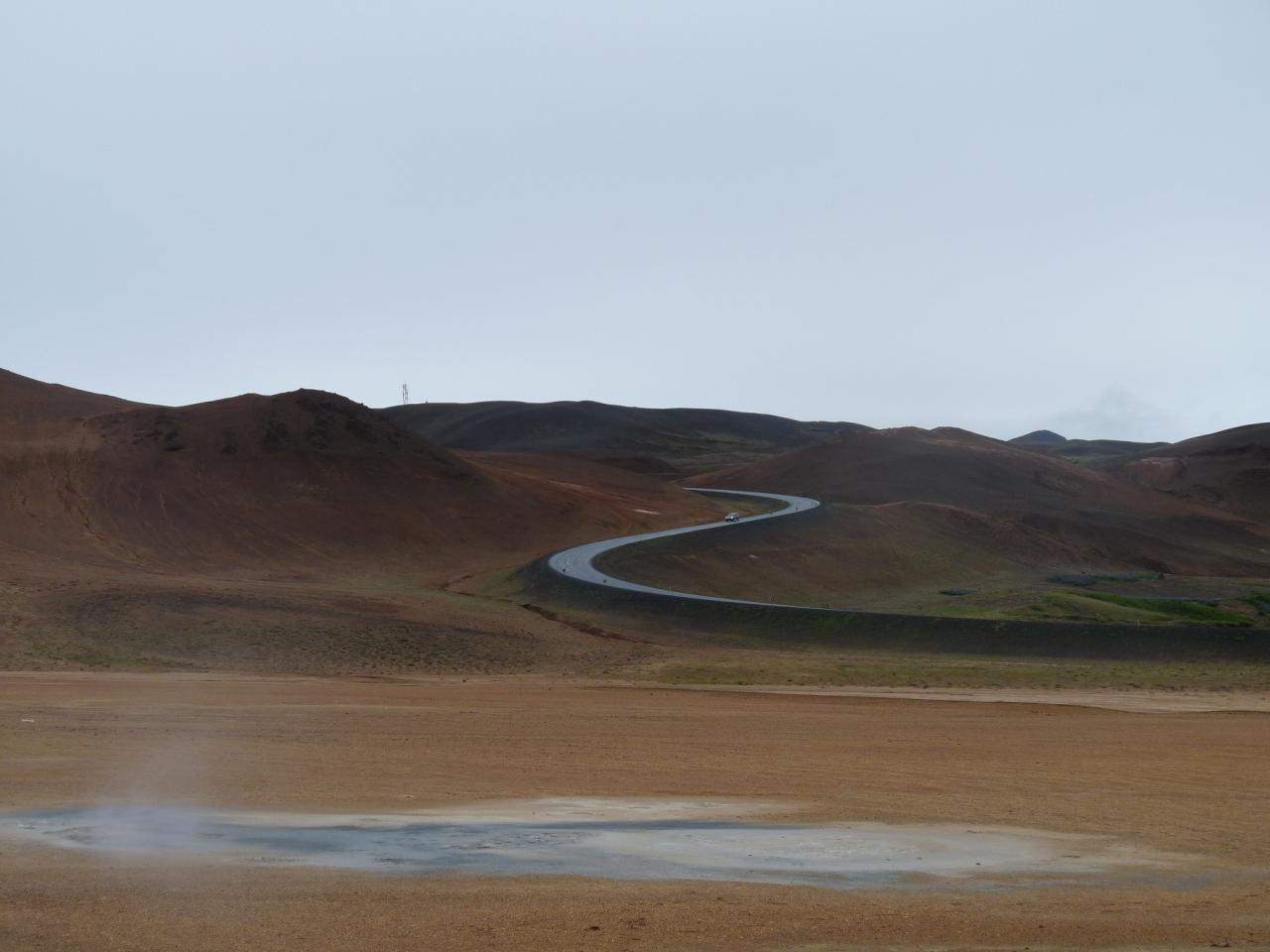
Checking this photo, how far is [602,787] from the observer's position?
16.5 meters

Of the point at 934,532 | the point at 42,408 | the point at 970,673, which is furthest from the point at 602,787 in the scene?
the point at 42,408

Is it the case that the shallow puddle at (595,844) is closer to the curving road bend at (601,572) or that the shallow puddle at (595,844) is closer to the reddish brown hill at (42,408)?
the curving road bend at (601,572)

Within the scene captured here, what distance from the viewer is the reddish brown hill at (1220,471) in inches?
5221

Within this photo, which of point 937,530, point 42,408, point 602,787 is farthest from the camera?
point 937,530

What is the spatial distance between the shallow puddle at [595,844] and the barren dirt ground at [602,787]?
499mm

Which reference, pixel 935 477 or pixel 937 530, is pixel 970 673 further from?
pixel 935 477

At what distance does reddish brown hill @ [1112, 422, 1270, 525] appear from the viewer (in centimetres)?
13262

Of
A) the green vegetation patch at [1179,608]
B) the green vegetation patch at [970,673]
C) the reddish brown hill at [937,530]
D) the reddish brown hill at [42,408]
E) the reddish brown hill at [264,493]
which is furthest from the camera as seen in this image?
the reddish brown hill at [42,408]

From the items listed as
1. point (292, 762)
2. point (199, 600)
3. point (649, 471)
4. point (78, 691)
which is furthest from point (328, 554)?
point (649, 471)

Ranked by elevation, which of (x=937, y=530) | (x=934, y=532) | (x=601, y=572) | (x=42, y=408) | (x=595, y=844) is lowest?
(x=595, y=844)

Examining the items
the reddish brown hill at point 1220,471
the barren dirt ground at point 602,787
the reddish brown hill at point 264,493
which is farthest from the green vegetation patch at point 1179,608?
the reddish brown hill at point 1220,471

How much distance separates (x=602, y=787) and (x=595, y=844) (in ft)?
11.3

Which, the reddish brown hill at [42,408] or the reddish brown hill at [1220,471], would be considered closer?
the reddish brown hill at [42,408]

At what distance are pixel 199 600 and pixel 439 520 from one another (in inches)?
1622
